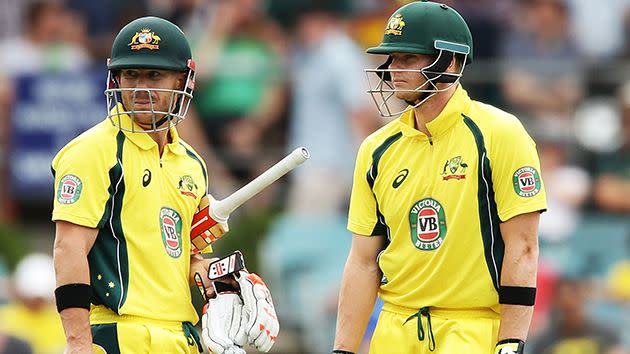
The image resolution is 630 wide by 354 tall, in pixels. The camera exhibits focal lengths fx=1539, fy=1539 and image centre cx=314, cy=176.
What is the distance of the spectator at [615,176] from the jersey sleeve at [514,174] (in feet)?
22.1

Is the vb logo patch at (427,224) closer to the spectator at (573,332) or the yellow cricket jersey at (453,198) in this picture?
the yellow cricket jersey at (453,198)

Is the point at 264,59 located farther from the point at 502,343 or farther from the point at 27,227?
the point at 502,343

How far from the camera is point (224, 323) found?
791 cm

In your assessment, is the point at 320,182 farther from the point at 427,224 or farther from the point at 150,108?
the point at 150,108

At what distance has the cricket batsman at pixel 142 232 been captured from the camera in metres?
7.42

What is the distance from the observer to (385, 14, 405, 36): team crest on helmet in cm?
801

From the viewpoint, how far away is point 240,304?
799 centimetres

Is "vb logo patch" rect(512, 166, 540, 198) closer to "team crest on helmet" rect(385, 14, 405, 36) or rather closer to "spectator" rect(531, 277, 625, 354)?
"team crest on helmet" rect(385, 14, 405, 36)

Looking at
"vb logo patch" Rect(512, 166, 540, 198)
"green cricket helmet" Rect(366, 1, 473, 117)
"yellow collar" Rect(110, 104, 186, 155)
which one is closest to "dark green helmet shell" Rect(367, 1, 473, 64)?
"green cricket helmet" Rect(366, 1, 473, 117)

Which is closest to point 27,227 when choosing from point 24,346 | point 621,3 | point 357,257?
point 24,346

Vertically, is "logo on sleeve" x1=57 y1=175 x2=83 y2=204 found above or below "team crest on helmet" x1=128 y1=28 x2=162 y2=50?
below

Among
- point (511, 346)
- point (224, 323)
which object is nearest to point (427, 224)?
point (511, 346)

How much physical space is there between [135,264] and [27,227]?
796 cm

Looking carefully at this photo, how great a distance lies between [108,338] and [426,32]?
225 cm
